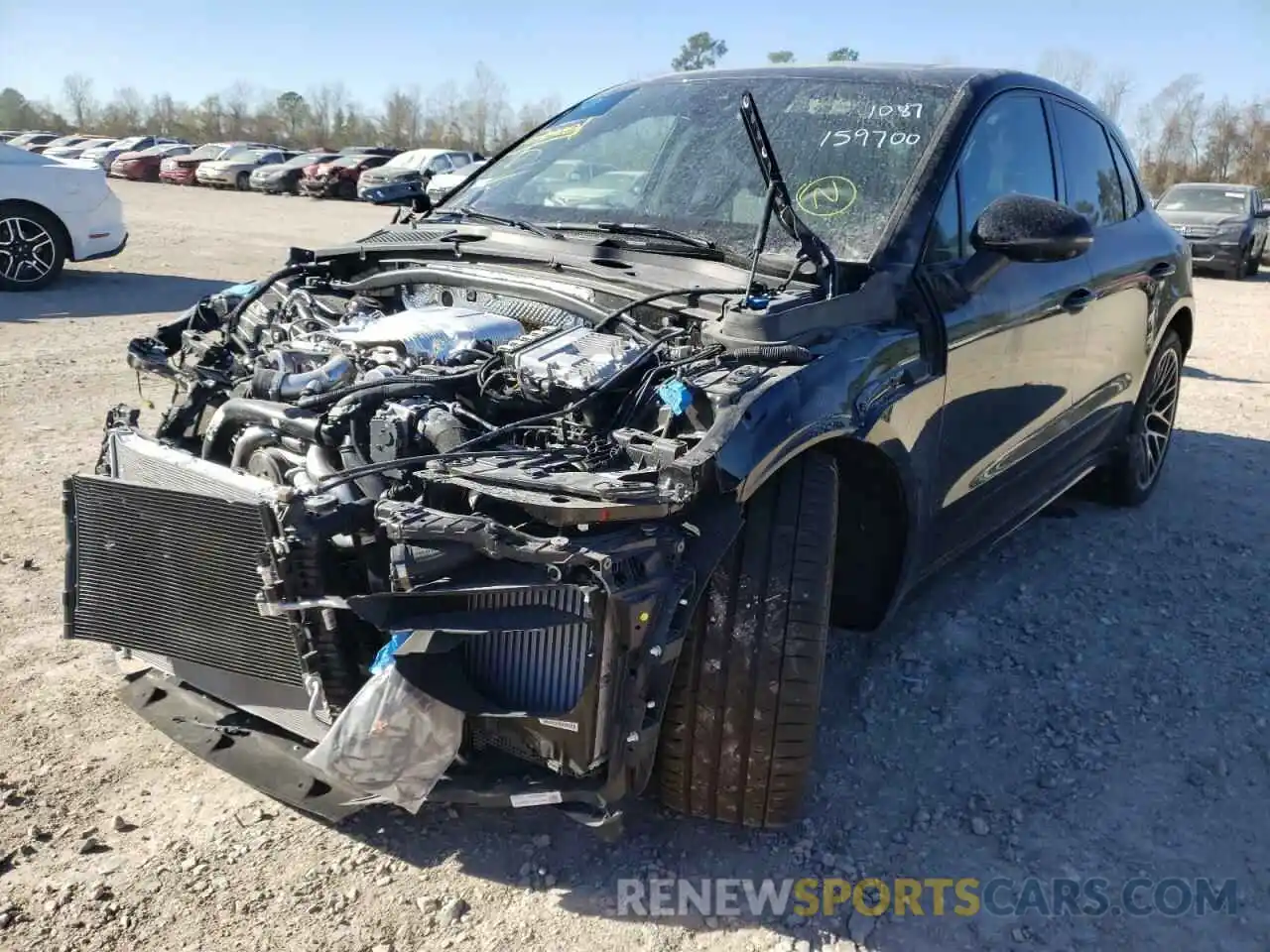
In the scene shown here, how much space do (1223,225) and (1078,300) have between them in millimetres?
14601

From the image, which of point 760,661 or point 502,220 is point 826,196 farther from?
point 760,661

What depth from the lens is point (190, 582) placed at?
95.7 inches

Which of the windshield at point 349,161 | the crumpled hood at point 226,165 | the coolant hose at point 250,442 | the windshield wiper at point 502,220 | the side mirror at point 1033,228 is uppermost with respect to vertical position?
the side mirror at point 1033,228

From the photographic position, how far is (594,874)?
7.97ft

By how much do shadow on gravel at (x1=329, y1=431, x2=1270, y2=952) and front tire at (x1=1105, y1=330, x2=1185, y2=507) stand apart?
71 centimetres

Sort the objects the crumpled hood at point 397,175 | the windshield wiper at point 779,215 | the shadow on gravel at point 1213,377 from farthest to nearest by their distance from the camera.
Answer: the shadow on gravel at point 1213,377
the crumpled hood at point 397,175
the windshield wiper at point 779,215

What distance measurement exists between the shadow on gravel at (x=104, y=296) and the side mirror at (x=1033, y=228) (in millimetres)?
8498

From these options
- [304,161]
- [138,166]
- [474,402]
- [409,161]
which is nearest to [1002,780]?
[474,402]

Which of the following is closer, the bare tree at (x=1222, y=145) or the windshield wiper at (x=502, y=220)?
the windshield wiper at (x=502, y=220)

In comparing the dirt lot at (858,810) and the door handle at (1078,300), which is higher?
the door handle at (1078,300)

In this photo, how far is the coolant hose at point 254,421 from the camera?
252 cm

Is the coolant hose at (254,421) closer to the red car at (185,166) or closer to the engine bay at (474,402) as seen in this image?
the engine bay at (474,402)

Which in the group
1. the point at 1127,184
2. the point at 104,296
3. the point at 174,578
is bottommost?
the point at 104,296

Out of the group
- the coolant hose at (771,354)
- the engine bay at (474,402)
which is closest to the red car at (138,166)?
the engine bay at (474,402)
